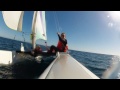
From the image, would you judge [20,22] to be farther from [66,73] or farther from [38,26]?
[66,73]

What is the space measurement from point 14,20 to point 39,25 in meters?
1.46

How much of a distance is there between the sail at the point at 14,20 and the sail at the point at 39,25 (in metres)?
0.68

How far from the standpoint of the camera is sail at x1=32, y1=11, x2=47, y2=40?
9.64m

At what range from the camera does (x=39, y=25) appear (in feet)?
33.7

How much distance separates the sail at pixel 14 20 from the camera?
29.3 feet

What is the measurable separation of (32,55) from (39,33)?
383cm

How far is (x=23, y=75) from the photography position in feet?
19.1

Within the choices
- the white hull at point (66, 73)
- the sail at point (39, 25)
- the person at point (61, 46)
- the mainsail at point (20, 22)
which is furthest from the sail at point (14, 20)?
the white hull at point (66, 73)

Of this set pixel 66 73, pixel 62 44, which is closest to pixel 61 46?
pixel 62 44

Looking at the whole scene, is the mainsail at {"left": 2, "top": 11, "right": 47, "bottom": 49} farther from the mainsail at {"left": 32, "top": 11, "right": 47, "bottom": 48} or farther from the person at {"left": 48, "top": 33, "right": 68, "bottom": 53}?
the person at {"left": 48, "top": 33, "right": 68, "bottom": 53}
